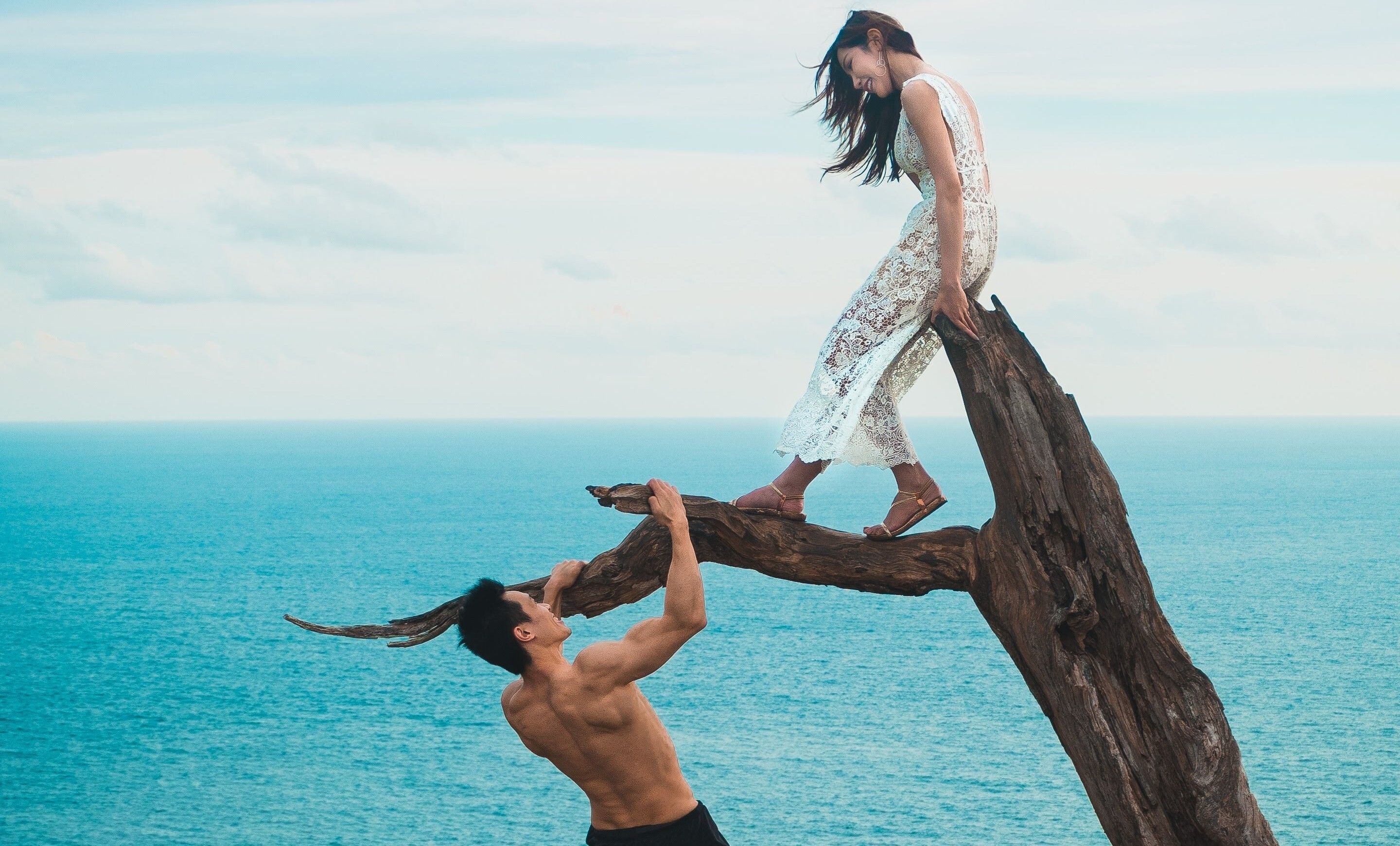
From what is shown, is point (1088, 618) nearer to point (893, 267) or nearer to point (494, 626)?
point (893, 267)

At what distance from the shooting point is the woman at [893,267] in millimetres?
6168

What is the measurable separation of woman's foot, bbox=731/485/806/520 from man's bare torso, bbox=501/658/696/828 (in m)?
1.29

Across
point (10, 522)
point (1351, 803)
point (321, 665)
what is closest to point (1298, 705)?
point (1351, 803)

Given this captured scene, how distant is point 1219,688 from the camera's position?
70.2m

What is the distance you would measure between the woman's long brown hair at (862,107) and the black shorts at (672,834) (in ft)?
10.9

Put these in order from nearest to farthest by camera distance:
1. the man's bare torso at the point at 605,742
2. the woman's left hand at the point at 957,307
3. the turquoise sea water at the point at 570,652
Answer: the man's bare torso at the point at 605,742, the woman's left hand at the point at 957,307, the turquoise sea water at the point at 570,652

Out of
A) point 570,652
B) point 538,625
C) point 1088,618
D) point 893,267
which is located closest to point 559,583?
point 538,625

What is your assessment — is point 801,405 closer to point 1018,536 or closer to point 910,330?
point 910,330

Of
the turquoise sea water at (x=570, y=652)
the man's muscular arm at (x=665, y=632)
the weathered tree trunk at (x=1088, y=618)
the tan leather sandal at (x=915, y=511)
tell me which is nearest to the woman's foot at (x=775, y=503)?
the tan leather sandal at (x=915, y=511)

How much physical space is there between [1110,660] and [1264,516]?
136 m

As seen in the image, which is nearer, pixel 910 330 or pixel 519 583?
pixel 910 330

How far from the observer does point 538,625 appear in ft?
18.9

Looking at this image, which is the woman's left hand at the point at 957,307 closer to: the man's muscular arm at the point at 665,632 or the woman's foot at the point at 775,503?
the woman's foot at the point at 775,503

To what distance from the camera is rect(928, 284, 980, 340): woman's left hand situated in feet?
20.5
